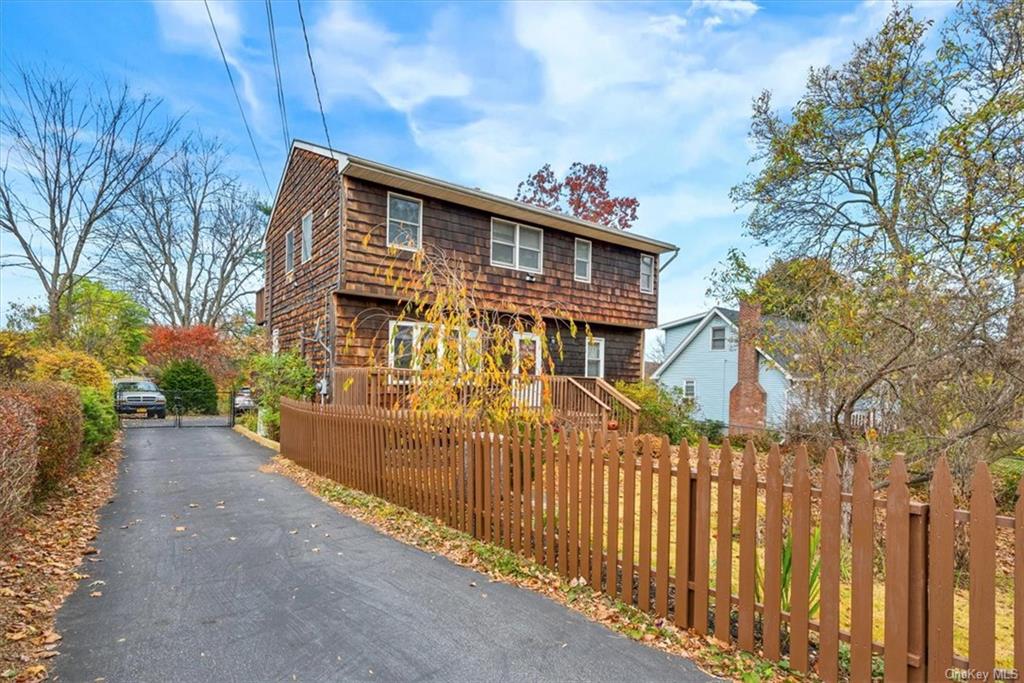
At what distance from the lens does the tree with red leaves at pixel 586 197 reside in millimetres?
30891

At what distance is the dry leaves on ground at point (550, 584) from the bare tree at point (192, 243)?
1020 inches

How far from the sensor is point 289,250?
15.3 metres

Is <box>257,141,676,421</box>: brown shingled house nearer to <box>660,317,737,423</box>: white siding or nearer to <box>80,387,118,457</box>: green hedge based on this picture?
<box>80,387,118,457</box>: green hedge

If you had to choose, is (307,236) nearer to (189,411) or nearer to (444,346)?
(444,346)

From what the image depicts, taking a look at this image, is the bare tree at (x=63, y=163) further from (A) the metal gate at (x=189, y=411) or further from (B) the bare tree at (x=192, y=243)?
(B) the bare tree at (x=192, y=243)

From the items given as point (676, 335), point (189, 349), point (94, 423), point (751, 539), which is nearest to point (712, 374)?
point (676, 335)

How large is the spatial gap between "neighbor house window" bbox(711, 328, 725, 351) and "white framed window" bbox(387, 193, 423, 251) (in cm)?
1966

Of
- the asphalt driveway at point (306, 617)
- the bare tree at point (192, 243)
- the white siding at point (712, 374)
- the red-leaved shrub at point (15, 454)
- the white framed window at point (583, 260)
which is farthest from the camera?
the bare tree at point (192, 243)

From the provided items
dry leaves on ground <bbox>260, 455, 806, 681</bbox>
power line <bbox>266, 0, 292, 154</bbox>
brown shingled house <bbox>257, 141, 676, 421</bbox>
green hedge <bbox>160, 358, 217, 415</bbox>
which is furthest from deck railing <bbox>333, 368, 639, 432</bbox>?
green hedge <bbox>160, 358, 217, 415</bbox>

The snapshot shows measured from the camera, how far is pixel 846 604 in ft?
15.5

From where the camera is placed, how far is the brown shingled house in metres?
11.7

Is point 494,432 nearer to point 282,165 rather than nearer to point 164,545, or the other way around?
point 164,545

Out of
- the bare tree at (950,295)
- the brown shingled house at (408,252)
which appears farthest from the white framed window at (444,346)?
the bare tree at (950,295)

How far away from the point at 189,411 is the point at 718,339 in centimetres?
2432
